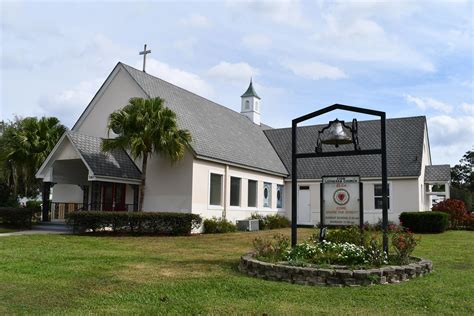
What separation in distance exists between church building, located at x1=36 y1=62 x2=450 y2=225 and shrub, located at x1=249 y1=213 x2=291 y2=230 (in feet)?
1.93

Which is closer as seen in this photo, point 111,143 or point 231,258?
point 231,258

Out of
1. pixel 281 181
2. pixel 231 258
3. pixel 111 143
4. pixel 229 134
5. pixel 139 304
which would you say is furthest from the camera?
pixel 281 181

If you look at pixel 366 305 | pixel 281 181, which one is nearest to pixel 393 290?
pixel 366 305

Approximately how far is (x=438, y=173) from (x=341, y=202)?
18992 mm

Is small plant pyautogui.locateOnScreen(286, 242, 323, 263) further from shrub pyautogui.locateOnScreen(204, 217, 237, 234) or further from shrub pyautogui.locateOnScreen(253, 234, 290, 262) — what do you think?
shrub pyautogui.locateOnScreen(204, 217, 237, 234)

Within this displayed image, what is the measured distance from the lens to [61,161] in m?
20.6

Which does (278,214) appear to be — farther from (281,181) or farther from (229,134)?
(229,134)

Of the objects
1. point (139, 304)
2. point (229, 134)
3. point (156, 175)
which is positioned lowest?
point (139, 304)

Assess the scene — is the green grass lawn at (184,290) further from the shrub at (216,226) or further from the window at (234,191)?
the window at (234,191)

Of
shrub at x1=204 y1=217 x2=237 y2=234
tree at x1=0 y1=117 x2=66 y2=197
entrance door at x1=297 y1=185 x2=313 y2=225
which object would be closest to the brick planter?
shrub at x1=204 y1=217 x2=237 y2=234

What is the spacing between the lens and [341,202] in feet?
34.9

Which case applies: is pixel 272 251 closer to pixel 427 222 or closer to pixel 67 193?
pixel 427 222

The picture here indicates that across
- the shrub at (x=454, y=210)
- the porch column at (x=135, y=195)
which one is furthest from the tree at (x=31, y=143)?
the shrub at (x=454, y=210)

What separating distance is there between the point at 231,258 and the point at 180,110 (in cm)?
1274
